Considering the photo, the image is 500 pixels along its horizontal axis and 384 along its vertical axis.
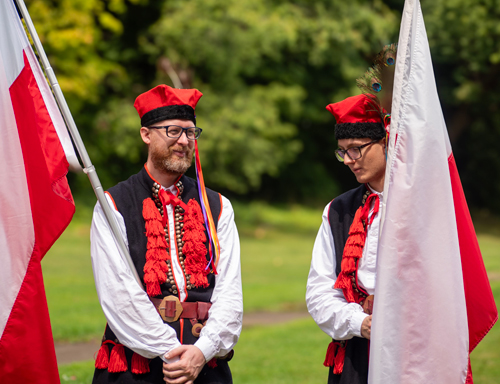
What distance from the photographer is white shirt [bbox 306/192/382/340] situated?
10.7 feet

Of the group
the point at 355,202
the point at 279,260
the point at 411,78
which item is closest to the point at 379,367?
the point at 355,202

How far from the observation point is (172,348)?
10.5 feet

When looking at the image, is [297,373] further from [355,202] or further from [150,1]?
[150,1]

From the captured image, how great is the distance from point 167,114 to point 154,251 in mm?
750

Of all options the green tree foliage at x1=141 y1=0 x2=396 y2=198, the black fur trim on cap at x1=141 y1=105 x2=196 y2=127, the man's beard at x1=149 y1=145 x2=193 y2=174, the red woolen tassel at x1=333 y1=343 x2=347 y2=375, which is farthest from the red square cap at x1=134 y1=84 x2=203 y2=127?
the green tree foliage at x1=141 y1=0 x2=396 y2=198

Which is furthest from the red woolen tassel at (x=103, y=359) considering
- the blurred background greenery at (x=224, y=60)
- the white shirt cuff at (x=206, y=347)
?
the blurred background greenery at (x=224, y=60)

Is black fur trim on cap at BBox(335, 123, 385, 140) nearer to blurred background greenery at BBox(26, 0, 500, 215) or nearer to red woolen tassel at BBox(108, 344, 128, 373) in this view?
red woolen tassel at BBox(108, 344, 128, 373)

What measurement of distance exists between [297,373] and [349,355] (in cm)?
357

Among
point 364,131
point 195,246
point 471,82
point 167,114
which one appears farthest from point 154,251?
point 471,82

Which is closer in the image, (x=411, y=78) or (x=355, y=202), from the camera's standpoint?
(x=411, y=78)

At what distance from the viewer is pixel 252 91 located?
19.8 metres

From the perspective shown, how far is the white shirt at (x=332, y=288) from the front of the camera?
3.26 m

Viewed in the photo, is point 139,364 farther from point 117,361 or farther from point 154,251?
point 154,251

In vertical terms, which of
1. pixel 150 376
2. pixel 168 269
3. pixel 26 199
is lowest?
pixel 150 376
